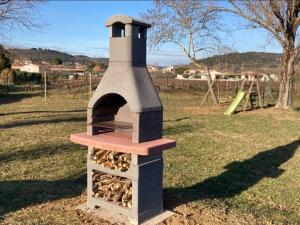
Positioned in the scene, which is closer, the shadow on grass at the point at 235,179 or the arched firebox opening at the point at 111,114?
the arched firebox opening at the point at 111,114

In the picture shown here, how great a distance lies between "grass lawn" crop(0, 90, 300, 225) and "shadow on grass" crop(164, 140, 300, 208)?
1 cm

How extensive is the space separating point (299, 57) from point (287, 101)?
219 centimetres

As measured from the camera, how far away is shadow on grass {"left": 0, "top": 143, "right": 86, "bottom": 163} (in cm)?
704

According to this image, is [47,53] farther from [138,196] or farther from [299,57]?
[138,196]

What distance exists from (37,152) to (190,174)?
308 centimetres

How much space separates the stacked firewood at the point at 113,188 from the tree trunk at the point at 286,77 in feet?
47.9

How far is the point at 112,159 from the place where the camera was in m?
4.09

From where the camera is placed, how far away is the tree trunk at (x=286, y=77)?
17.2m

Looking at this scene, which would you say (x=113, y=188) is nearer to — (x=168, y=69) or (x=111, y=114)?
(x=111, y=114)

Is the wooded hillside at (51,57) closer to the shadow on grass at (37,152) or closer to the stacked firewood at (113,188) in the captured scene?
the shadow on grass at (37,152)

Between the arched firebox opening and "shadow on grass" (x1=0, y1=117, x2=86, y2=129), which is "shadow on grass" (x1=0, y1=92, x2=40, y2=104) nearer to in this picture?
"shadow on grass" (x1=0, y1=117, x2=86, y2=129)

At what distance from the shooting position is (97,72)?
88.0ft

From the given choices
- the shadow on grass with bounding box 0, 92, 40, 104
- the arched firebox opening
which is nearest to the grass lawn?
the arched firebox opening

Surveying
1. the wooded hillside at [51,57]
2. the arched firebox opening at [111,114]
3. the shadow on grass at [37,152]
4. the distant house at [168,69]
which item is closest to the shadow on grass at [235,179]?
the arched firebox opening at [111,114]
